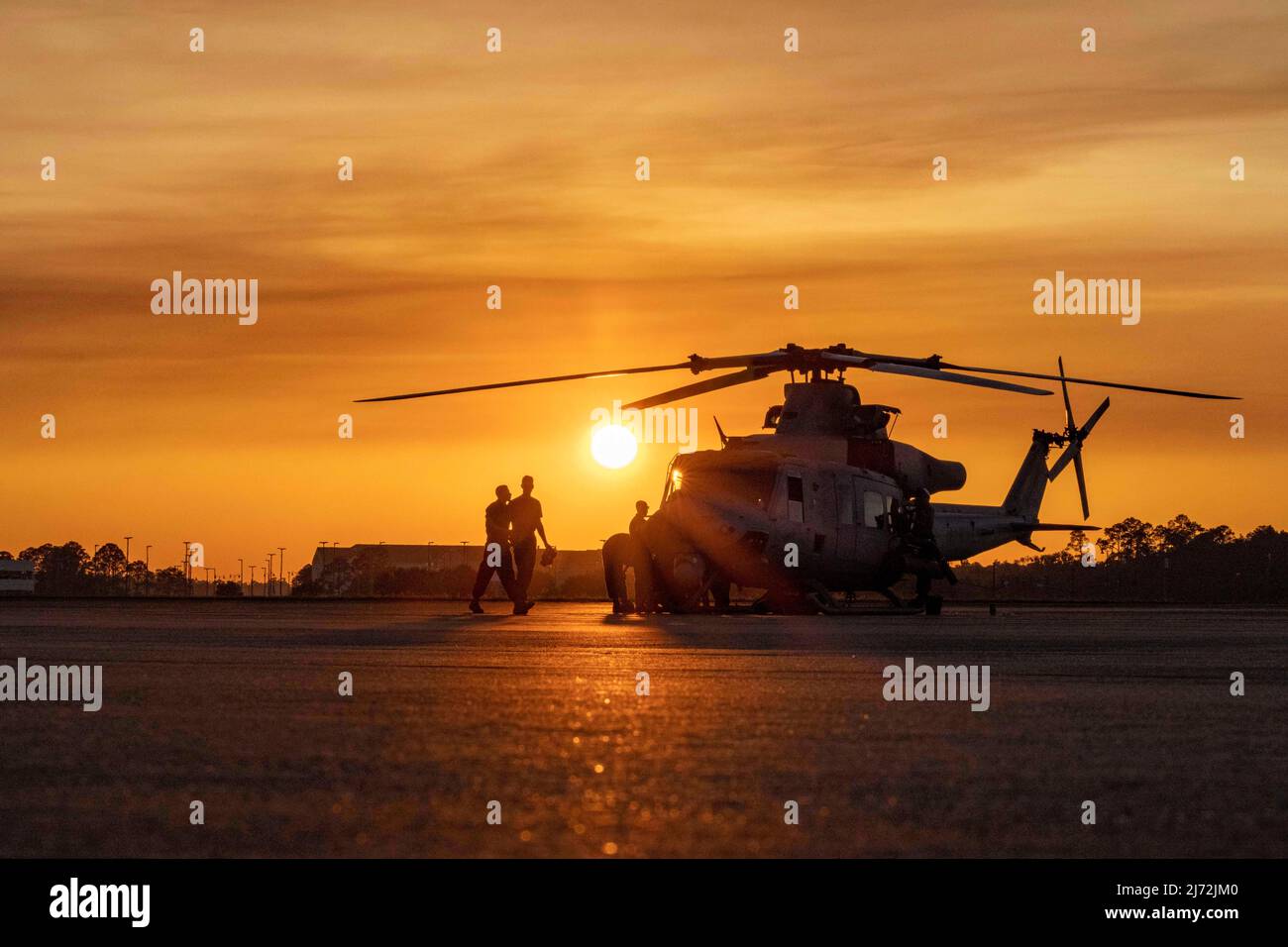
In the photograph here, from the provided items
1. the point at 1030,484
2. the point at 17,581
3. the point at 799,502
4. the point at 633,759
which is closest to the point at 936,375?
the point at 799,502

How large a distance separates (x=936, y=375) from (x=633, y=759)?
24.2 metres

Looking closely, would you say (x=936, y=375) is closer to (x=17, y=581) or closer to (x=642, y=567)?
(x=642, y=567)

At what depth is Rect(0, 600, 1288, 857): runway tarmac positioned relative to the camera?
17.3 feet

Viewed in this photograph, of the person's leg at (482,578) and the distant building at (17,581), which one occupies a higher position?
the distant building at (17,581)

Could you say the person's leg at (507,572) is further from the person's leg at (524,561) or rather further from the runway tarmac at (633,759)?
the runway tarmac at (633,759)

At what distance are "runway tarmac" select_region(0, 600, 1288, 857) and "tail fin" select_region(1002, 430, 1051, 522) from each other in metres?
29.3

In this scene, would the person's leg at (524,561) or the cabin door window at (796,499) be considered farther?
the cabin door window at (796,499)

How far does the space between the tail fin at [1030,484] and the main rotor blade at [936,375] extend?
455 inches

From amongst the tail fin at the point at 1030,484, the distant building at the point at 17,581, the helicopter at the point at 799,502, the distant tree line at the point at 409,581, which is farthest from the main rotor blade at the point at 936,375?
the distant tree line at the point at 409,581

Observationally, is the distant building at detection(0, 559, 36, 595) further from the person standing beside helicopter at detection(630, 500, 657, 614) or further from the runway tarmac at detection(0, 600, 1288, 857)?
the runway tarmac at detection(0, 600, 1288, 857)

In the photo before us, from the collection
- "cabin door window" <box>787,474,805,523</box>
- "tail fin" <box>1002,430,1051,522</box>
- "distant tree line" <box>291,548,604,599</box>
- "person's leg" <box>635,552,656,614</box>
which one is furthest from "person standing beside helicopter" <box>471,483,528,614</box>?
"distant tree line" <box>291,548,604,599</box>

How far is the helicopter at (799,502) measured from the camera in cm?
2903

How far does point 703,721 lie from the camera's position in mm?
8609
